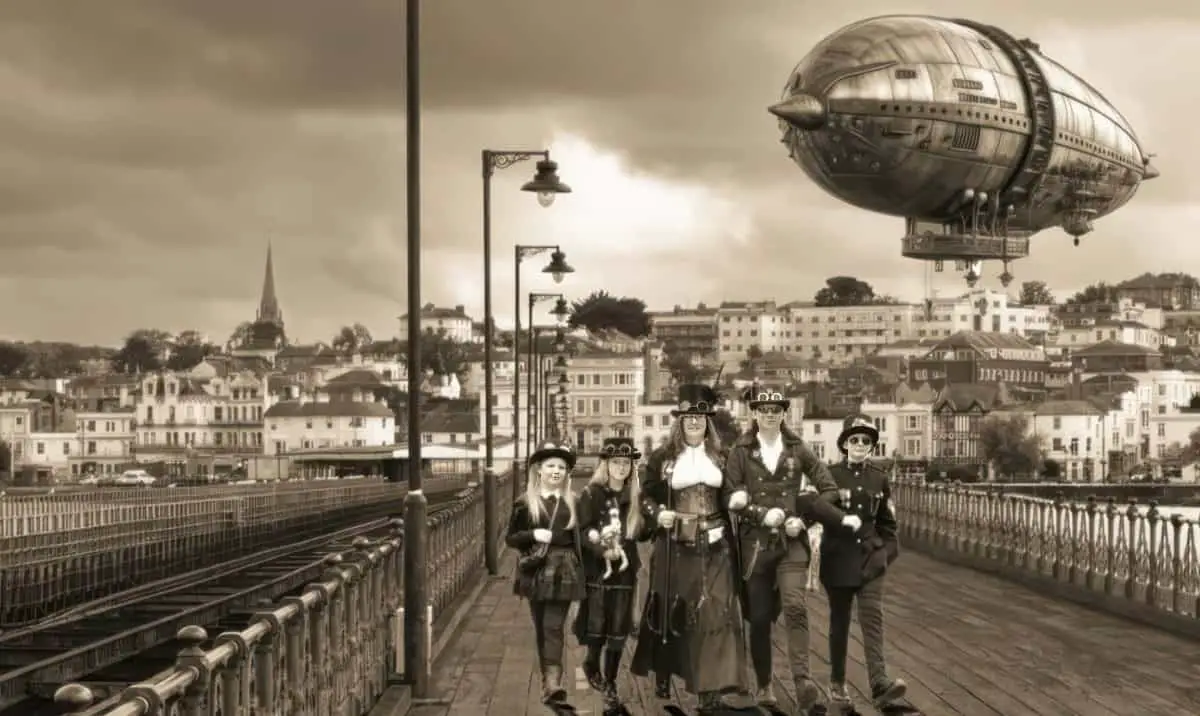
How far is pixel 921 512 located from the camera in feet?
119

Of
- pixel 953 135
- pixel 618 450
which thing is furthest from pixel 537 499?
pixel 953 135

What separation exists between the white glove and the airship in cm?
2038

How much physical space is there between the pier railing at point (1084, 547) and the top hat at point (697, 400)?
309 inches

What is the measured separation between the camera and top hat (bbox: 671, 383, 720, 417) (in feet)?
41.8

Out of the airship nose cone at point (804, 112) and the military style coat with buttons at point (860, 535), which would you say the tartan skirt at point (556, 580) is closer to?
the military style coat with buttons at point (860, 535)

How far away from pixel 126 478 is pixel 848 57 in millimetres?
154562

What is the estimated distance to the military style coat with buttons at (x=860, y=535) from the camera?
13164 mm

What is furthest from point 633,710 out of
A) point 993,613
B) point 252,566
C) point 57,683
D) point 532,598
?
point 252,566

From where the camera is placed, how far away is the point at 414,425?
15.3 metres

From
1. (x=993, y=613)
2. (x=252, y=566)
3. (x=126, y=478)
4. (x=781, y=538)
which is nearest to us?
(x=781, y=538)

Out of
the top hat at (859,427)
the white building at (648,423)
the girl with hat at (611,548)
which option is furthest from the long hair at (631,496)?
the white building at (648,423)

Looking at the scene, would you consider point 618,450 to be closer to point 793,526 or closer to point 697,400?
point 697,400

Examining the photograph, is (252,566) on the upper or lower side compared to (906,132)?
lower

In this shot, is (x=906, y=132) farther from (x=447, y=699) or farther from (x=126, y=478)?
(x=126, y=478)
